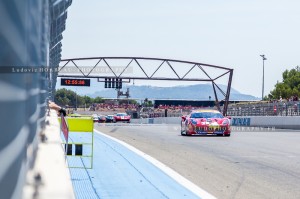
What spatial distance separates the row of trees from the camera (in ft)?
367

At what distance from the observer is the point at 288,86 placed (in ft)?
380

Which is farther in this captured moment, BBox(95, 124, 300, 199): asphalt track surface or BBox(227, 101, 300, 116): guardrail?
BBox(227, 101, 300, 116): guardrail

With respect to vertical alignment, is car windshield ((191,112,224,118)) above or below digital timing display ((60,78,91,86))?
below

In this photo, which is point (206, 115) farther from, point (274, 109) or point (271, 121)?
point (274, 109)

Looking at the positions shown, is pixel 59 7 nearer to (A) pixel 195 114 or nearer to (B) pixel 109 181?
(B) pixel 109 181

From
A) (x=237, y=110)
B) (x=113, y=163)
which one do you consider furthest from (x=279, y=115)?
(x=113, y=163)

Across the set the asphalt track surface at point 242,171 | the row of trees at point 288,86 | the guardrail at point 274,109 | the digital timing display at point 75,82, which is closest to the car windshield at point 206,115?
the asphalt track surface at point 242,171

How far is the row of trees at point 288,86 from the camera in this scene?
112 metres

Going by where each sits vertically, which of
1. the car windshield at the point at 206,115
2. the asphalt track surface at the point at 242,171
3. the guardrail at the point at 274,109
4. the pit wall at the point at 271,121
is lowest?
the asphalt track surface at the point at 242,171

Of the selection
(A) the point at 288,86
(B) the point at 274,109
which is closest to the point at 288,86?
(A) the point at 288,86

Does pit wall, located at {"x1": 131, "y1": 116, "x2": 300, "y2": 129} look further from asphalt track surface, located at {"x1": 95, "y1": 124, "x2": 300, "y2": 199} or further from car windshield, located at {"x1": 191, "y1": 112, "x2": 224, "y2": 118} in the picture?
asphalt track surface, located at {"x1": 95, "y1": 124, "x2": 300, "y2": 199}

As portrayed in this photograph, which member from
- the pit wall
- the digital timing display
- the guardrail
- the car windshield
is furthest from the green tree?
the car windshield

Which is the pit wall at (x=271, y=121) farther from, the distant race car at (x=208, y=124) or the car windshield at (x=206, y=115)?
the distant race car at (x=208, y=124)

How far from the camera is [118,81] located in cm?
8056
